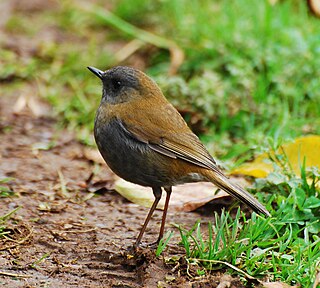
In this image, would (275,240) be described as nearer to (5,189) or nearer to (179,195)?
(179,195)

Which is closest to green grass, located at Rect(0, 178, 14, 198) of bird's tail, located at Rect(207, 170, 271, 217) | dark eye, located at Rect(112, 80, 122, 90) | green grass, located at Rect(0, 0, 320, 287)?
green grass, located at Rect(0, 0, 320, 287)

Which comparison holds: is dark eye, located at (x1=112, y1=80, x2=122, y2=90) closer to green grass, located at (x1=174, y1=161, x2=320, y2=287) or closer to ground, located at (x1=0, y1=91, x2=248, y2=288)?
ground, located at (x1=0, y1=91, x2=248, y2=288)

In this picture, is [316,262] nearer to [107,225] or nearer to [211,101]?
[107,225]

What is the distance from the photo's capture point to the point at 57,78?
333 inches

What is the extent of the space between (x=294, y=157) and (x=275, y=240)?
52.2 inches

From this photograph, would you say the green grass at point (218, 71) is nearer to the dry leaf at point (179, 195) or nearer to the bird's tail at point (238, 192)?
the bird's tail at point (238, 192)

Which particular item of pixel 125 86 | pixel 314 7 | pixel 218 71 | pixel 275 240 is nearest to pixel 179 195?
pixel 125 86

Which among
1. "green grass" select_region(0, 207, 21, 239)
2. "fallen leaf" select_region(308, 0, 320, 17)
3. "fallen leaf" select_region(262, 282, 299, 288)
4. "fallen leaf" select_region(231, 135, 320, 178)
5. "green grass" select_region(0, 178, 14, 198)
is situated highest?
"fallen leaf" select_region(308, 0, 320, 17)

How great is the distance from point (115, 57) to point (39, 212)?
13.1 ft

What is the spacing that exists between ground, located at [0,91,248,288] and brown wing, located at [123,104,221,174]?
603mm

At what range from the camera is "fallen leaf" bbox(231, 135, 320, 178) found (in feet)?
18.5

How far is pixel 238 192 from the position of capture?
15.7ft

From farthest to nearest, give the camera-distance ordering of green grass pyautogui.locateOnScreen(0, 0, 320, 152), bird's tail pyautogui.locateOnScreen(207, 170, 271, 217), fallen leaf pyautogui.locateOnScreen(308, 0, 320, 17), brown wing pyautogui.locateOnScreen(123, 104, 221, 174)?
fallen leaf pyautogui.locateOnScreen(308, 0, 320, 17)
green grass pyautogui.locateOnScreen(0, 0, 320, 152)
brown wing pyautogui.locateOnScreen(123, 104, 221, 174)
bird's tail pyautogui.locateOnScreen(207, 170, 271, 217)

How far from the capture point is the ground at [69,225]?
428cm
